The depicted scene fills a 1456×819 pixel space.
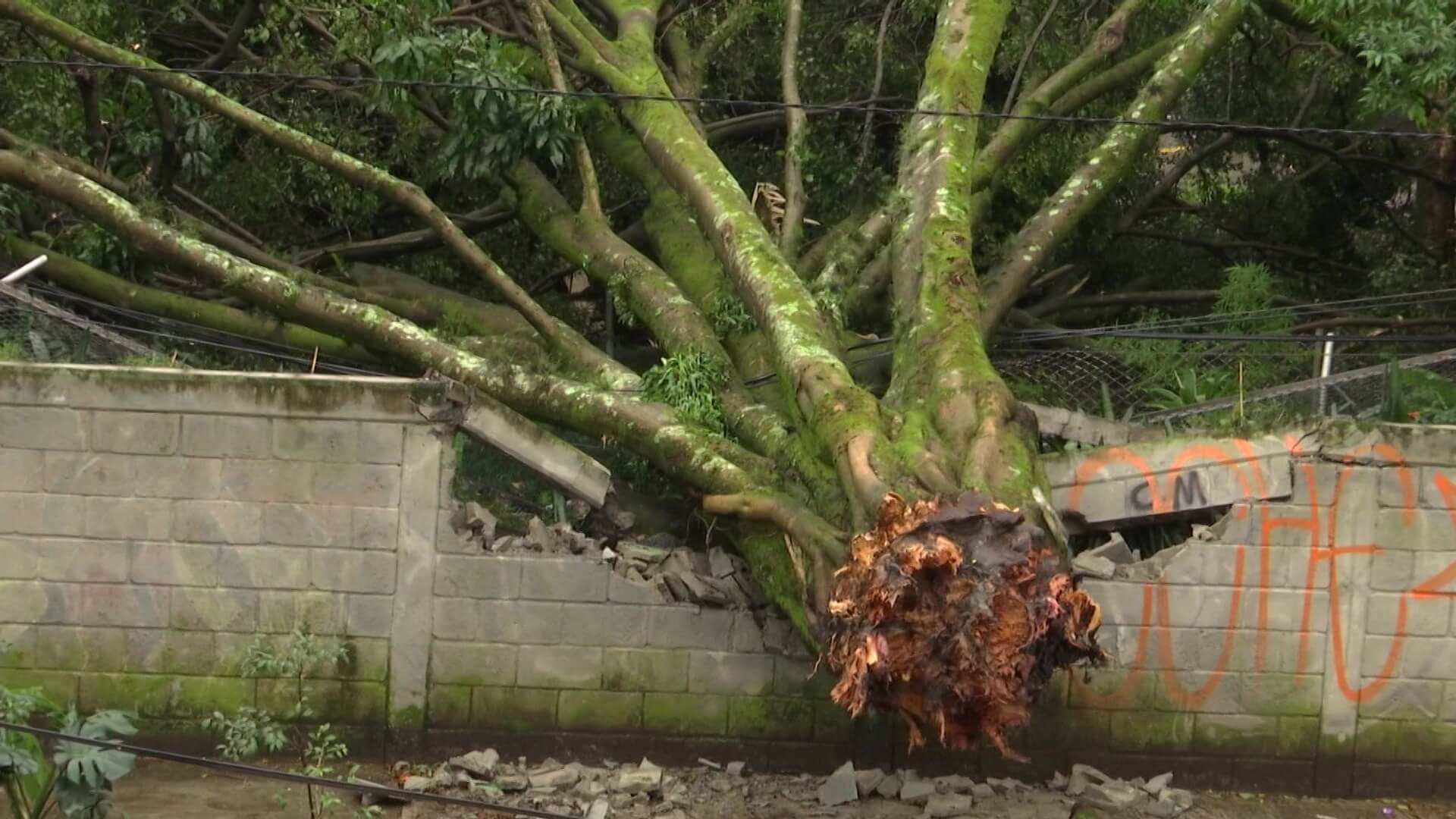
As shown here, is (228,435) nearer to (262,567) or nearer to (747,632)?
(262,567)

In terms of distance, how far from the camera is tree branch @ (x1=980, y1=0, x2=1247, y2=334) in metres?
8.68

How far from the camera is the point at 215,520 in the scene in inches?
289

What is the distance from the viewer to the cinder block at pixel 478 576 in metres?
7.39

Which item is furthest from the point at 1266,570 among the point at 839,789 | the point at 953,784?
the point at 839,789

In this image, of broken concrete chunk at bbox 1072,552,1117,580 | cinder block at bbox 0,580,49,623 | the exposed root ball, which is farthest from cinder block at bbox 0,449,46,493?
broken concrete chunk at bbox 1072,552,1117,580

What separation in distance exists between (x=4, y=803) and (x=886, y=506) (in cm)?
414

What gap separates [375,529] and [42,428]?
169 cm

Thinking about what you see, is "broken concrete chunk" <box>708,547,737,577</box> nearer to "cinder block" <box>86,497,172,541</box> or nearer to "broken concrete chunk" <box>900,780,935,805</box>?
"broken concrete chunk" <box>900,780,935,805</box>

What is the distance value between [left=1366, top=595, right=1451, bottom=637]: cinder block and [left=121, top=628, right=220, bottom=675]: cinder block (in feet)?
19.0

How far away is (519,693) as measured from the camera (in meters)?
7.49

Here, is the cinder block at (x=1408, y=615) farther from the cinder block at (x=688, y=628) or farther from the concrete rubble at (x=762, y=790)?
the cinder block at (x=688, y=628)

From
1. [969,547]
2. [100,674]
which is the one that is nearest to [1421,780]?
[969,547]

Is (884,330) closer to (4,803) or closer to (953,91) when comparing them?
(953,91)

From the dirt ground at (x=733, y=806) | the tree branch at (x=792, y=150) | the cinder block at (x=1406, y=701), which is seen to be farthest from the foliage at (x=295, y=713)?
the cinder block at (x=1406, y=701)
